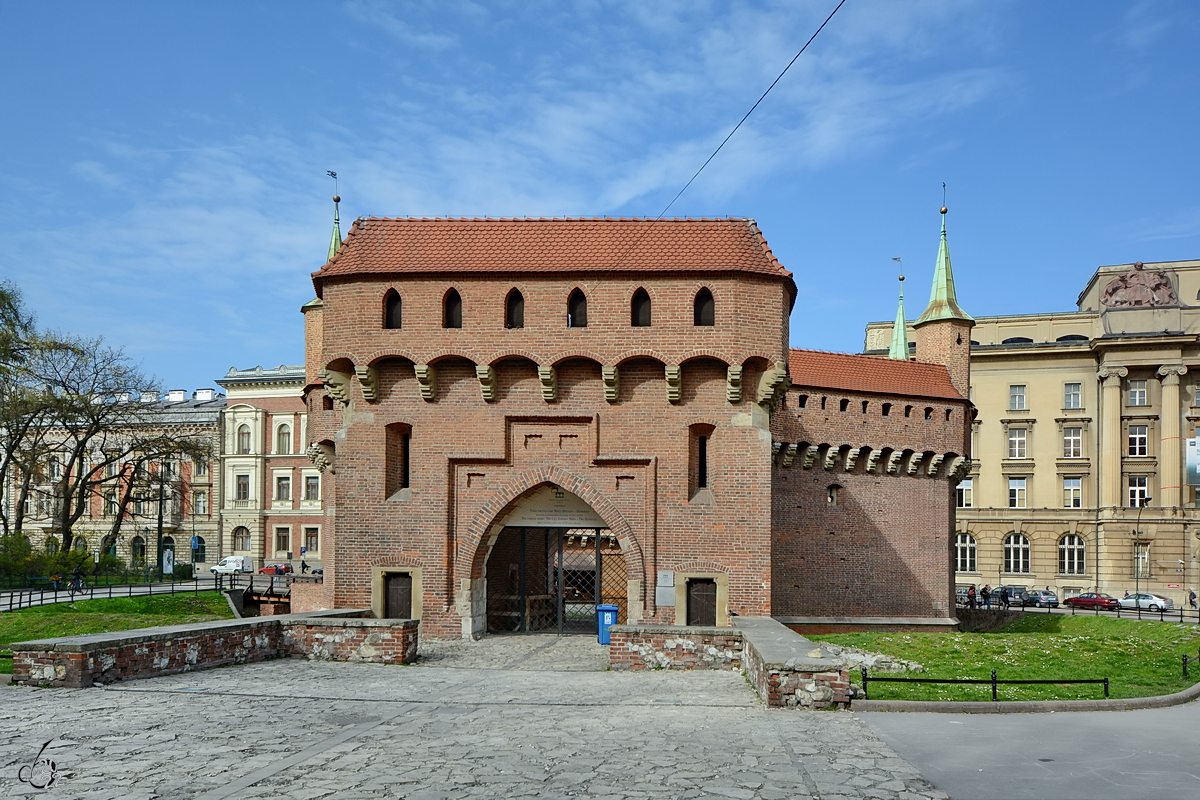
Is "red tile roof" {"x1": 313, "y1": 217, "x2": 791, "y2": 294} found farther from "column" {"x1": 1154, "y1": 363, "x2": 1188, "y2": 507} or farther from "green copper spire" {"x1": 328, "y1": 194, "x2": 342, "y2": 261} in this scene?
"column" {"x1": 1154, "y1": 363, "x2": 1188, "y2": 507}

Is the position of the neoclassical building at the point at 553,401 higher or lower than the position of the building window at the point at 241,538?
higher

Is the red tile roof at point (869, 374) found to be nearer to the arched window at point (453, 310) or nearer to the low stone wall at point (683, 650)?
the arched window at point (453, 310)

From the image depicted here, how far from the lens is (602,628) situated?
20906 millimetres

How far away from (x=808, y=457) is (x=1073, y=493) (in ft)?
105

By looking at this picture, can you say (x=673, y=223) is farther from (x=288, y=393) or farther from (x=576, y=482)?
(x=288, y=393)

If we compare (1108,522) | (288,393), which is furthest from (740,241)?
(288,393)

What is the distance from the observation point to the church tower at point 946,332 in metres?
34.8

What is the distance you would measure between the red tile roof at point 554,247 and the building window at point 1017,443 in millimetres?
40292

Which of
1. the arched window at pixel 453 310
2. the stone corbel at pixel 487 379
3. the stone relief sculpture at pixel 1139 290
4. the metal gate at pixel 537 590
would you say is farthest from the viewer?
the stone relief sculpture at pixel 1139 290

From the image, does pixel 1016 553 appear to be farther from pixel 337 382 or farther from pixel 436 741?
pixel 436 741

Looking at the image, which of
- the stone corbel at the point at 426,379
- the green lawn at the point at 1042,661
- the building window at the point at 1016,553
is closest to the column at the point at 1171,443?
the building window at the point at 1016,553

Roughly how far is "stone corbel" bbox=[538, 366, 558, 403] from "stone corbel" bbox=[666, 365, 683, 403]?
2311 millimetres

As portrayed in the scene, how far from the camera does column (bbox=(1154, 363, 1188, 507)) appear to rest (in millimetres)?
52969

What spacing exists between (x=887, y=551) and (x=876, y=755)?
869 inches
